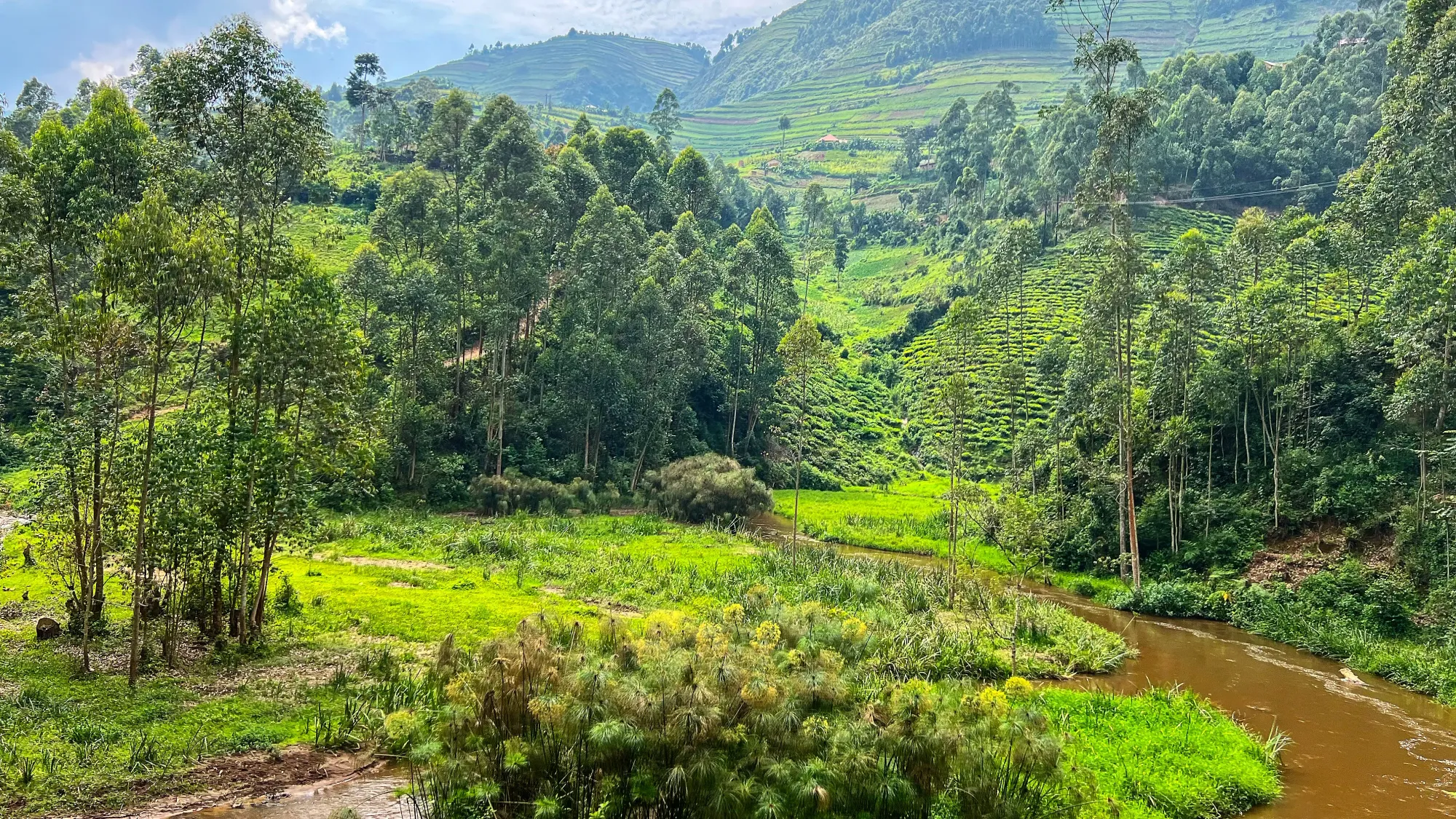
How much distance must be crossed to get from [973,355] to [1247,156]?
38991 mm

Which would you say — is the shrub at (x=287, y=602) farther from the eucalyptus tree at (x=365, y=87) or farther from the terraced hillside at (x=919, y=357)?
the eucalyptus tree at (x=365, y=87)

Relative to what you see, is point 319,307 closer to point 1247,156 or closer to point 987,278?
point 987,278

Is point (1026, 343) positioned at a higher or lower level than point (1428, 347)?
higher

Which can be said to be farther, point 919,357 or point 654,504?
point 919,357

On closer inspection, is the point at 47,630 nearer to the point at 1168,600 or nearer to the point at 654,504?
the point at 654,504

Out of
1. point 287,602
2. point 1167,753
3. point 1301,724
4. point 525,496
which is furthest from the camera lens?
point 525,496

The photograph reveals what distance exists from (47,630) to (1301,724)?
28334 mm

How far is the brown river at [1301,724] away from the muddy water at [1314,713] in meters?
0.03

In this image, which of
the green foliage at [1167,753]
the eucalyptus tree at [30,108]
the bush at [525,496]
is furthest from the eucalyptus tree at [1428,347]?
the eucalyptus tree at [30,108]

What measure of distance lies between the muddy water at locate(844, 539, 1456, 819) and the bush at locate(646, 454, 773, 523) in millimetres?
18792

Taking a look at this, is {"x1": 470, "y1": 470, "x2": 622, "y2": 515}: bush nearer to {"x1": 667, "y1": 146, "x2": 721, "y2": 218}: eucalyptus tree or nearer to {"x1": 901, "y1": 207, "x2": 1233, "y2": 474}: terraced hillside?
{"x1": 901, "y1": 207, "x2": 1233, "y2": 474}: terraced hillside

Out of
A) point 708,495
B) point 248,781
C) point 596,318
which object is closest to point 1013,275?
point 708,495

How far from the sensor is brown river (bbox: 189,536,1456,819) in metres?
13.8

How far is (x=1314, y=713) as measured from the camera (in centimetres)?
1898
